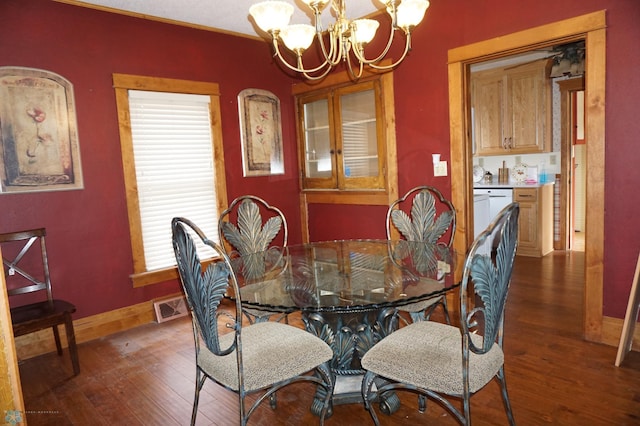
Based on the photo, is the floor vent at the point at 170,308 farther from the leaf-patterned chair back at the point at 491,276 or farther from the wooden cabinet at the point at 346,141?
the leaf-patterned chair back at the point at 491,276

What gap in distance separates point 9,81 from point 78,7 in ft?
2.45

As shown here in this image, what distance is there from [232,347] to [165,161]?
2.38m

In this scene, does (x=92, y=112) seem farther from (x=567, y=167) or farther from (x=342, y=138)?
(x=567, y=167)

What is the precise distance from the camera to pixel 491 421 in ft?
6.38

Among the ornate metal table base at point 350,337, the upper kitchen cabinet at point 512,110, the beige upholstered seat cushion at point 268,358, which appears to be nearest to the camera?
the beige upholstered seat cushion at point 268,358

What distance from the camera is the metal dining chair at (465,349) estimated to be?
4.69 ft

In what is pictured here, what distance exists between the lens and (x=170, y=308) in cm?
357

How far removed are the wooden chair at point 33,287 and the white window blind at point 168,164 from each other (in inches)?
30.2

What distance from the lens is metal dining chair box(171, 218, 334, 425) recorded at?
5.13ft

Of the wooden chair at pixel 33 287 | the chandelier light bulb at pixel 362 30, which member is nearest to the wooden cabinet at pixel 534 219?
the chandelier light bulb at pixel 362 30

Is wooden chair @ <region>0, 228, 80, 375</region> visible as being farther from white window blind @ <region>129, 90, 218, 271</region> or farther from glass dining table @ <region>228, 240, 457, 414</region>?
glass dining table @ <region>228, 240, 457, 414</region>

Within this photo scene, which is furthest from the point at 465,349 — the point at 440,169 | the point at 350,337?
the point at 440,169

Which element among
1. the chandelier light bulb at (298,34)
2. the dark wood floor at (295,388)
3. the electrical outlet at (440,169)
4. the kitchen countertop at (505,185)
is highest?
the chandelier light bulb at (298,34)

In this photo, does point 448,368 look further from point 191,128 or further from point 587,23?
point 191,128
